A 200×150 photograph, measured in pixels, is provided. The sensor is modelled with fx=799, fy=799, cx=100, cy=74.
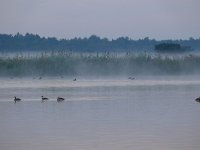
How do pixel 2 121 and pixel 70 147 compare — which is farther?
pixel 2 121

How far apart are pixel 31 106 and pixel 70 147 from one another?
14966mm

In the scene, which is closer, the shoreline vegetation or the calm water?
the calm water

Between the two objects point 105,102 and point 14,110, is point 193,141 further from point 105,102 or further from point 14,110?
point 105,102

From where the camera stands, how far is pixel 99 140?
20.3 meters

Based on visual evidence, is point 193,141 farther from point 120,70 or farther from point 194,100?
point 120,70

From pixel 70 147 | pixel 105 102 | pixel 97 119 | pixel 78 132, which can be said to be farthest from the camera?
pixel 105 102

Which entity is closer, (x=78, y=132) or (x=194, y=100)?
(x=78, y=132)

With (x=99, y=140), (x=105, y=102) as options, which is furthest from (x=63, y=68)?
(x=99, y=140)

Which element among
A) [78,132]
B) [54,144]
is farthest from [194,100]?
[54,144]

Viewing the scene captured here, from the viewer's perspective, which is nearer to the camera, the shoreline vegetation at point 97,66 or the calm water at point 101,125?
the calm water at point 101,125

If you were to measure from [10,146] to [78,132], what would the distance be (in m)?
3.15

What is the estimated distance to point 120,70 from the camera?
90.1m

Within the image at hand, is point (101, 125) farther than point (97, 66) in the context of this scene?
No

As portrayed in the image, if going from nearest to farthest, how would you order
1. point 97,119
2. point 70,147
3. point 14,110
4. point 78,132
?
point 70,147 < point 78,132 < point 97,119 < point 14,110
